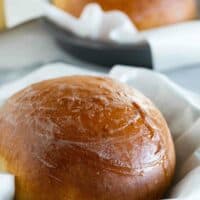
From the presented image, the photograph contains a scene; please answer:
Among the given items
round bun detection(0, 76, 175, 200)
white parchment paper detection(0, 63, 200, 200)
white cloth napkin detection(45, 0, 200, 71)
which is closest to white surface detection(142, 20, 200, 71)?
white cloth napkin detection(45, 0, 200, 71)

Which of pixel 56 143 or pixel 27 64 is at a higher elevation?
pixel 56 143

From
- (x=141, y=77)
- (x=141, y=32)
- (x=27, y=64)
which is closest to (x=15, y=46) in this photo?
(x=27, y=64)

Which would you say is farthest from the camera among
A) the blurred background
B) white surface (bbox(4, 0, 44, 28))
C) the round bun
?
white surface (bbox(4, 0, 44, 28))

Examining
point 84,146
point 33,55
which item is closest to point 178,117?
point 84,146

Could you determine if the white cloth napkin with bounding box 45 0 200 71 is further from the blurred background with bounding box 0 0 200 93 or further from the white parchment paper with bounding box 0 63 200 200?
the white parchment paper with bounding box 0 63 200 200

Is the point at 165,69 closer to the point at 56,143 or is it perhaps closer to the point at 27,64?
the point at 27,64

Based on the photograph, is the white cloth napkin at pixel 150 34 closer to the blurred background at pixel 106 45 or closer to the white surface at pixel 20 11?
the blurred background at pixel 106 45

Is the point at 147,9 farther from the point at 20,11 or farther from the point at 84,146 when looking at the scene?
the point at 84,146
